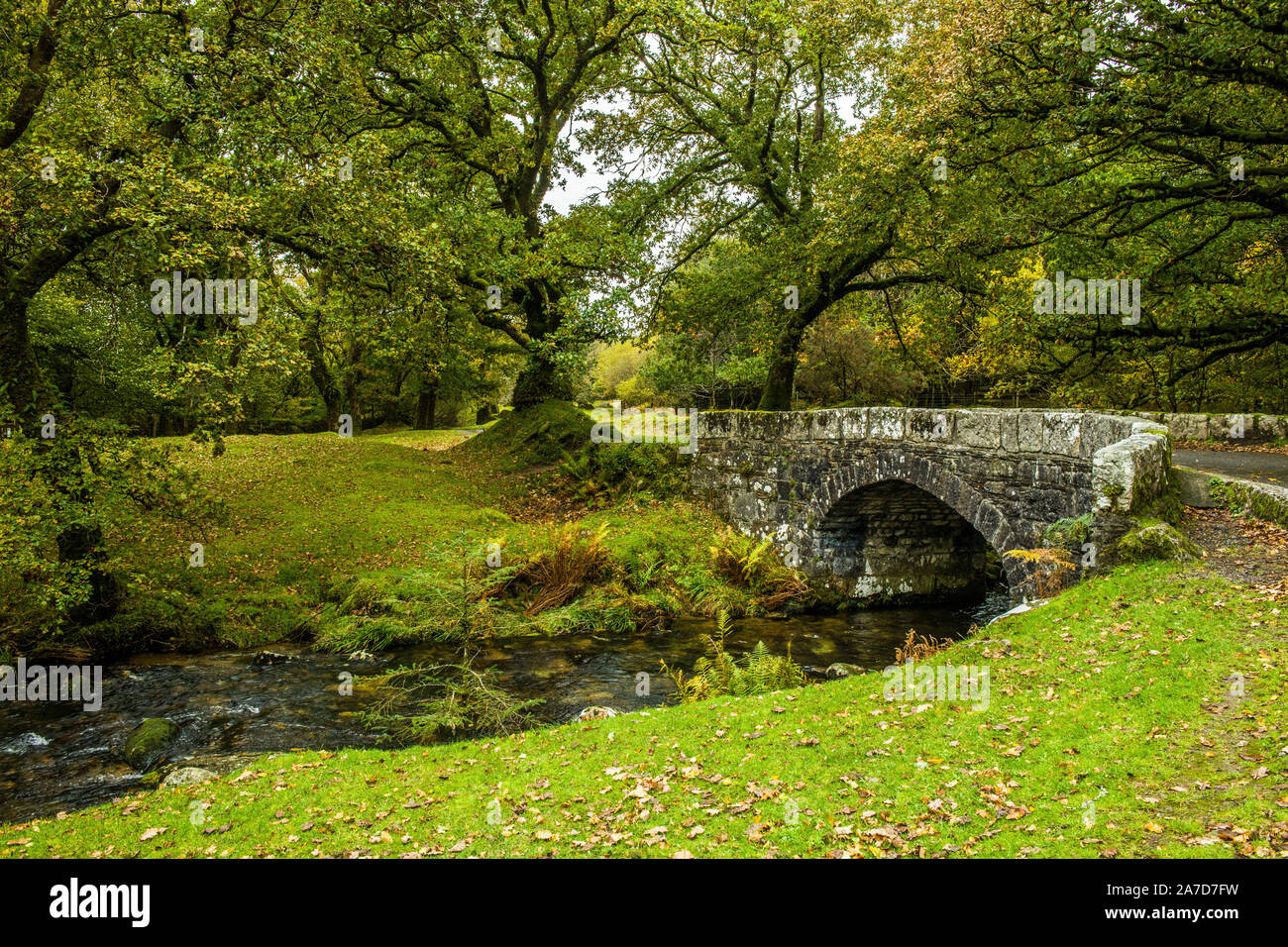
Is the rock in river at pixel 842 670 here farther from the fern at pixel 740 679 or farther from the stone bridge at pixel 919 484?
the stone bridge at pixel 919 484

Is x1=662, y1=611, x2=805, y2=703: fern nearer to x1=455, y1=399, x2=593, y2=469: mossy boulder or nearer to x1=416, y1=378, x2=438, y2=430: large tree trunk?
x1=455, y1=399, x2=593, y2=469: mossy boulder

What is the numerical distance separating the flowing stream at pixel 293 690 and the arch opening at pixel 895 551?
1.01 metres

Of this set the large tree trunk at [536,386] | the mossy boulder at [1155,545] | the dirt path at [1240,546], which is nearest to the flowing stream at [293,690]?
the mossy boulder at [1155,545]

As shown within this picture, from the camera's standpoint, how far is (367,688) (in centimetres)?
1007

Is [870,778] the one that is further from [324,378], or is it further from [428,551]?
[324,378]

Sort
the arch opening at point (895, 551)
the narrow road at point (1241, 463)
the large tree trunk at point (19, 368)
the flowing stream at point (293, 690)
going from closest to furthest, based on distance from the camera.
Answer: the flowing stream at point (293, 690)
the narrow road at point (1241, 463)
the large tree trunk at point (19, 368)
the arch opening at point (895, 551)

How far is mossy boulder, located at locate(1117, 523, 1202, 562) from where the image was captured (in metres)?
7.83

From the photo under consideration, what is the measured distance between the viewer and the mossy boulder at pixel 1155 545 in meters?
7.83

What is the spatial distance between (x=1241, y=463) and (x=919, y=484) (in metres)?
4.75

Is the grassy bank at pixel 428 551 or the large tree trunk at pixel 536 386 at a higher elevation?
the large tree trunk at pixel 536 386

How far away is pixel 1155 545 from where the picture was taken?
26.2 ft
